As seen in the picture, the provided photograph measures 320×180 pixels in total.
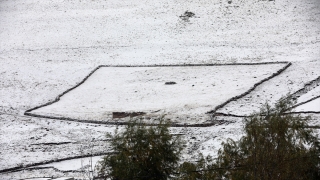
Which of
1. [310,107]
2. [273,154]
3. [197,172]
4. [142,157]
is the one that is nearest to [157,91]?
[310,107]

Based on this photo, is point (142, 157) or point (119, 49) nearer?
point (142, 157)

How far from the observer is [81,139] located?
27281 millimetres

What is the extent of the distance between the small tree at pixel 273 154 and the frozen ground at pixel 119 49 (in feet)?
27.1

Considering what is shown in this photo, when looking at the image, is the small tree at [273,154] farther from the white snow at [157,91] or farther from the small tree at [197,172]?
the white snow at [157,91]

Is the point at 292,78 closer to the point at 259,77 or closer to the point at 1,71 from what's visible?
the point at 259,77

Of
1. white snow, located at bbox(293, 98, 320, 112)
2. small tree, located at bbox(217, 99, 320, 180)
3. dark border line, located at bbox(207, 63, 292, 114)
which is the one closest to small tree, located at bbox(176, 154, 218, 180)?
small tree, located at bbox(217, 99, 320, 180)

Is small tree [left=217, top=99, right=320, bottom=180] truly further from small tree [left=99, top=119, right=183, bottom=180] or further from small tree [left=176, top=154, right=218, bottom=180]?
small tree [left=99, top=119, right=183, bottom=180]

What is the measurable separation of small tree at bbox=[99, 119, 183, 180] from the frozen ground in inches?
314

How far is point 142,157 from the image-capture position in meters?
15.0

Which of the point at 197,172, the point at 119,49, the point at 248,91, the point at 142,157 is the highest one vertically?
the point at 119,49

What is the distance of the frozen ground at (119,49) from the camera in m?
27.0

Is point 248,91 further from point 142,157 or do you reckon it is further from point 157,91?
point 142,157

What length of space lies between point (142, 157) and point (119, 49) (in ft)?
103

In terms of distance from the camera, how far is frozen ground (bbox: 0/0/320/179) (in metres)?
27.0
